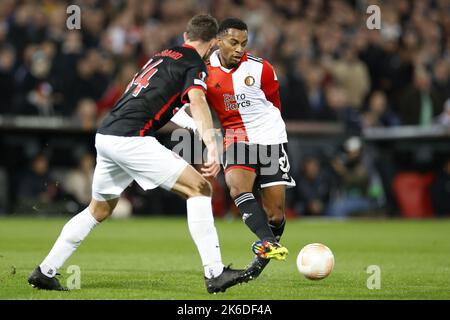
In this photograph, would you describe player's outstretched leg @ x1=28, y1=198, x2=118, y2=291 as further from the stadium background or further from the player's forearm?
the stadium background

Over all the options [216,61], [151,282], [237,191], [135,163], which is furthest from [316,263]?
[216,61]

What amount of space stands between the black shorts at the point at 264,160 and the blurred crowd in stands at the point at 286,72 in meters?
8.70

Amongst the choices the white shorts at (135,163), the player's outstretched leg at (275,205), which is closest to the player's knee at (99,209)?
the white shorts at (135,163)

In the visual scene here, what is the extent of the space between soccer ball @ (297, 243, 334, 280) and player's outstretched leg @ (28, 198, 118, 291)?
195 centimetres

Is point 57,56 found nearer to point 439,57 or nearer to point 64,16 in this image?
point 64,16

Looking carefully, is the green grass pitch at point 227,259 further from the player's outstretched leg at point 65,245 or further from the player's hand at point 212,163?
the player's hand at point 212,163

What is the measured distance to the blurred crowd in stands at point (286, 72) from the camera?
19438 millimetres

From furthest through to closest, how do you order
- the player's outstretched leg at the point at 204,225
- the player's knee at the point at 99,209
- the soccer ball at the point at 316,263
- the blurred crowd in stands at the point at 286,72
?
the blurred crowd in stands at the point at 286,72 < the soccer ball at the point at 316,263 < the player's knee at the point at 99,209 < the player's outstretched leg at the point at 204,225

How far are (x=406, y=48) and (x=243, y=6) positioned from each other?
4439 mm

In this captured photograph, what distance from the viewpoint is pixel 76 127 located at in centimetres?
1958

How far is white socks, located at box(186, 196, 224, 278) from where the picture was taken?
7750mm

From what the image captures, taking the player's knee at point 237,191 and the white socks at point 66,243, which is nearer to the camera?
the white socks at point 66,243

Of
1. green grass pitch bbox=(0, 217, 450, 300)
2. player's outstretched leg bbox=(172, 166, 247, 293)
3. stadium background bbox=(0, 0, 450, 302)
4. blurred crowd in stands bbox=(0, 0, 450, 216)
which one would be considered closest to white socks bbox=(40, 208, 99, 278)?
green grass pitch bbox=(0, 217, 450, 300)

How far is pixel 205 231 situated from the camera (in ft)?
25.5
